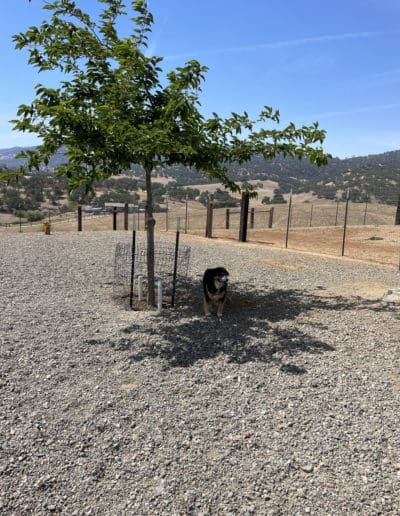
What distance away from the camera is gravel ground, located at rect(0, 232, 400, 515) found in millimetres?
3256

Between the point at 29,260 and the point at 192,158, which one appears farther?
the point at 29,260

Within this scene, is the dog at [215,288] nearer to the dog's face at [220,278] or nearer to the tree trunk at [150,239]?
the dog's face at [220,278]

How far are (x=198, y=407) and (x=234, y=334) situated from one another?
2.27 meters

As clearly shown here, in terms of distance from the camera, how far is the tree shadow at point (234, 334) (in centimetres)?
579

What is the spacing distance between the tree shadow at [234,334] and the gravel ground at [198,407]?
0.04 meters

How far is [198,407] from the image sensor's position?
4.47m

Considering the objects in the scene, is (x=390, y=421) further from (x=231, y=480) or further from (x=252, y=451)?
(x=231, y=480)

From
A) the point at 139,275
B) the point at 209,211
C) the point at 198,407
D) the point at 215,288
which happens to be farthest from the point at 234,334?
the point at 209,211

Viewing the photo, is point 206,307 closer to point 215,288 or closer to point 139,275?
point 215,288

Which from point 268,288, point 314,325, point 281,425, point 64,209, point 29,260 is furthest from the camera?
point 64,209

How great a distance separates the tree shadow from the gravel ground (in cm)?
4

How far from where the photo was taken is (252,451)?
373cm

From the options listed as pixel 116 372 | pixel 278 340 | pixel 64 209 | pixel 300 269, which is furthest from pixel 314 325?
pixel 64 209

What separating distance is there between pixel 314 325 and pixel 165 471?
447 cm
